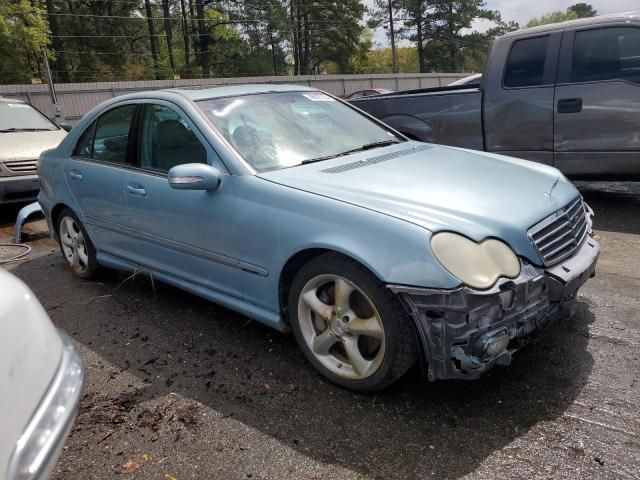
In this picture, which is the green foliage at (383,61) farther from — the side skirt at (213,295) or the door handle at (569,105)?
the side skirt at (213,295)

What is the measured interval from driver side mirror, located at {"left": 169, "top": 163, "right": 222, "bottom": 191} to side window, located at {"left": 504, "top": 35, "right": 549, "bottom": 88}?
4.15 metres

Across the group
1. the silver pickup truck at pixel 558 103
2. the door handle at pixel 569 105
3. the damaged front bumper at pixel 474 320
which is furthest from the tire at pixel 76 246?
the door handle at pixel 569 105

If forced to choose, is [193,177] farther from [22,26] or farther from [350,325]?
[22,26]

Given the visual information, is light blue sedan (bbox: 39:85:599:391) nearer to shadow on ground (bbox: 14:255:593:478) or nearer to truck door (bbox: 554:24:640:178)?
shadow on ground (bbox: 14:255:593:478)

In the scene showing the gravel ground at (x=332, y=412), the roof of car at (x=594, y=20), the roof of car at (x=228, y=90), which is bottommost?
the gravel ground at (x=332, y=412)

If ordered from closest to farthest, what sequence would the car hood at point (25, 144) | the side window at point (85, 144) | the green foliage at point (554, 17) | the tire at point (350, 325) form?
the tire at point (350, 325), the side window at point (85, 144), the car hood at point (25, 144), the green foliage at point (554, 17)

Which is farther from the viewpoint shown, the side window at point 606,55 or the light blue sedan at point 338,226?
the side window at point 606,55

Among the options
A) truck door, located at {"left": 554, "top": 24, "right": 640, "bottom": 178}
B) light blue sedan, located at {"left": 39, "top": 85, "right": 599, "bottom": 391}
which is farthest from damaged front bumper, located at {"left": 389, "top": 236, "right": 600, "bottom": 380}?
truck door, located at {"left": 554, "top": 24, "right": 640, "bottom": 178}

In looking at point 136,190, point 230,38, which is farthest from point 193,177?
point 230,38

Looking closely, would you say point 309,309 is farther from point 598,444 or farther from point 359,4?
point 359,4

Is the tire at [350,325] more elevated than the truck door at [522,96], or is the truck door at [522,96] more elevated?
the truck door at [522,96]

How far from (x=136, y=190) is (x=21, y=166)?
4547 mm

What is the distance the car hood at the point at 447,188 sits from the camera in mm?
2484

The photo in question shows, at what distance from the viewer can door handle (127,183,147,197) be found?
11.9 feet
